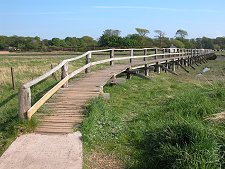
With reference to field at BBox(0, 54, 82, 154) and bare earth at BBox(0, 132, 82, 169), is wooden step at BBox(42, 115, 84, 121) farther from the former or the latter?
bare earth at BBox(0, 132, 82, 169)

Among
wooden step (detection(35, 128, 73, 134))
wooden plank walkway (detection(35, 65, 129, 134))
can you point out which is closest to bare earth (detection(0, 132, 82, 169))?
wooden step (detection(35, 128, 73, 134))

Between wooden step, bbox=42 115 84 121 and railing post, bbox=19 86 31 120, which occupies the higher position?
railing post, bbox=19 86 31 120

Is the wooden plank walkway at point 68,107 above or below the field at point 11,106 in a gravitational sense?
above

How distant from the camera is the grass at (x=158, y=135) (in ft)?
19.6

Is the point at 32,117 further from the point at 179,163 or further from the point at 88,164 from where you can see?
the point at 179,163

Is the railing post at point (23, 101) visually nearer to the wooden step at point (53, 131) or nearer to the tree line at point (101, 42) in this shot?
the wooden step at point (53, 131)

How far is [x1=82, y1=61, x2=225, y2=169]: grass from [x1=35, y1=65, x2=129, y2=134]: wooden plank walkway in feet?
1.00

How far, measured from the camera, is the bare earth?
5937 mm

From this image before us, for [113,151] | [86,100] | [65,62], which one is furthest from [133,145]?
[65,62]

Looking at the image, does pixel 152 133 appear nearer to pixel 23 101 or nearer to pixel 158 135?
pixel 158 135

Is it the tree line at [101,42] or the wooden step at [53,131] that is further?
the tree line at [101,42]

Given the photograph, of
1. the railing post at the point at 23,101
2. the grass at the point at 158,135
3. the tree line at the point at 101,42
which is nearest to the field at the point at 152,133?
the grass at the point at 158,135

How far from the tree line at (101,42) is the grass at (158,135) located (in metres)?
49.1

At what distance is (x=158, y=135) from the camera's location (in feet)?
22.3
